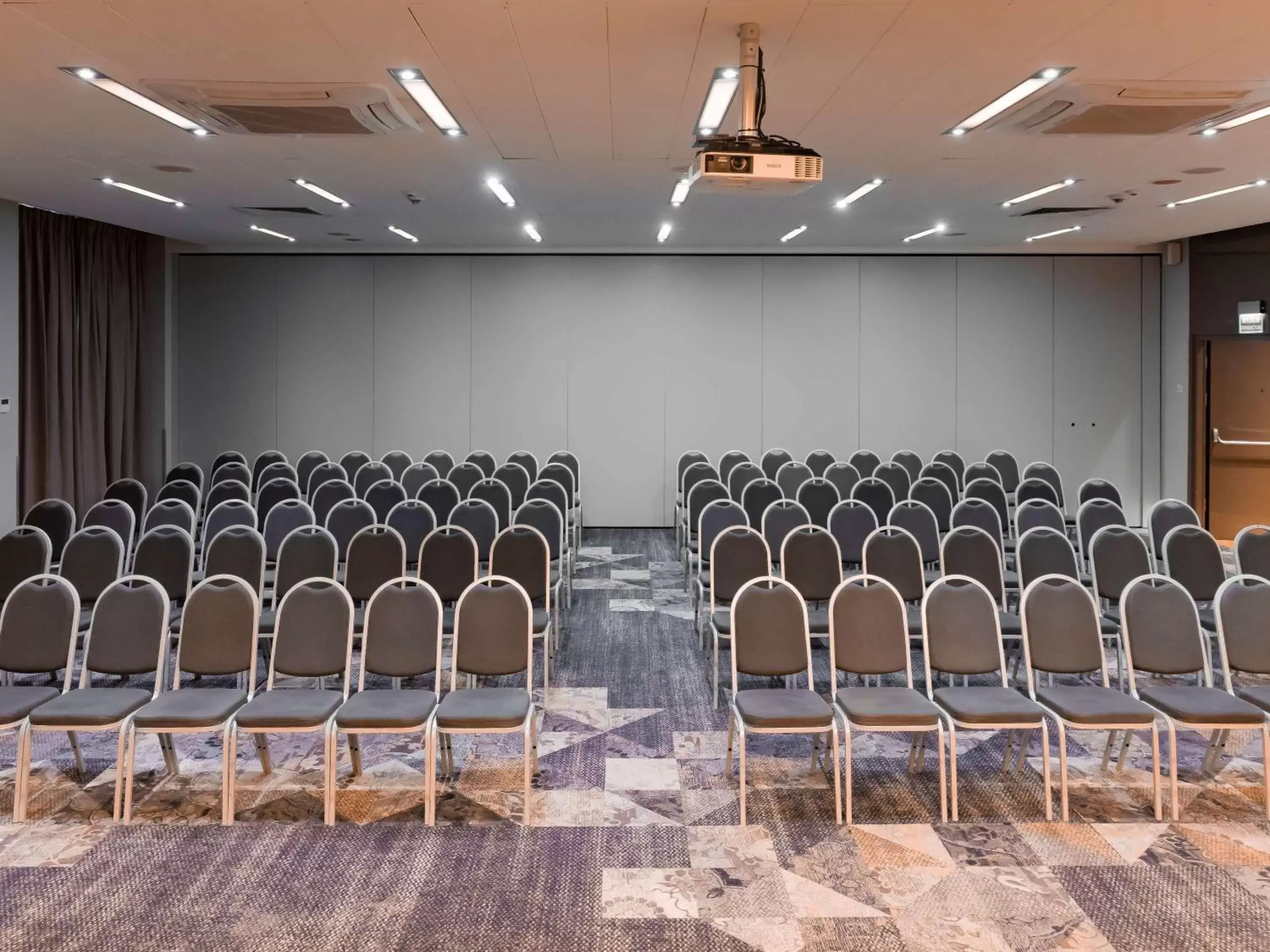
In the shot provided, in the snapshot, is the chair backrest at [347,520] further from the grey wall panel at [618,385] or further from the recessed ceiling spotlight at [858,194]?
the grey wall panel at [618,385]

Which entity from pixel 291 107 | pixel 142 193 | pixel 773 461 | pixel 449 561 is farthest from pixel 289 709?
pixel 773 461

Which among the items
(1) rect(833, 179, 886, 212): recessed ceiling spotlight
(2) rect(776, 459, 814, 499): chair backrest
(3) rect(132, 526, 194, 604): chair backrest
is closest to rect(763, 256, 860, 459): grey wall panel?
(2) rect(776, 459, 814, 499): chair backrest

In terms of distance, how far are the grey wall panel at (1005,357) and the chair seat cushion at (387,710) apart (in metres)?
11.0

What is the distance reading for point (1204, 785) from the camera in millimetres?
5359

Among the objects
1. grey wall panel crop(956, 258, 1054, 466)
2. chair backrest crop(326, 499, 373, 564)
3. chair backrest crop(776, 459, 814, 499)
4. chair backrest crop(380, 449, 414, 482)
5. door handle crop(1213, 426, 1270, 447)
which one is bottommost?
chair backrest crop(326, 499, 373, 564)

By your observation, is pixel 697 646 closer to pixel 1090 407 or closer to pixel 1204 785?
pixel 1204 785

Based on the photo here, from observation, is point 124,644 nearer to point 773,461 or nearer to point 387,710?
point 387,710

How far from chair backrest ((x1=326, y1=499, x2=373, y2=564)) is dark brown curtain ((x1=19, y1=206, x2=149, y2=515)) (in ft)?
14.5

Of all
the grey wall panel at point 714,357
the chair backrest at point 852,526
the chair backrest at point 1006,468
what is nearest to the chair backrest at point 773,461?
the grey wall panel at point 714,357

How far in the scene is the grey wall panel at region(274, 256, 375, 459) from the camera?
1430cm

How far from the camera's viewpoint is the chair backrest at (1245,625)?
221 inches

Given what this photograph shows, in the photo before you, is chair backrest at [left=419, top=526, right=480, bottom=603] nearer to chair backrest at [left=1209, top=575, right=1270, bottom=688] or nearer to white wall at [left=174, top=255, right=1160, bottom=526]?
chair backrest at [left=1209, top=575, right=1270, bottom=688]

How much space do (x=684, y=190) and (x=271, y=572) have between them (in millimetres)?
4989

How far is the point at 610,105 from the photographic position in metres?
6.31
